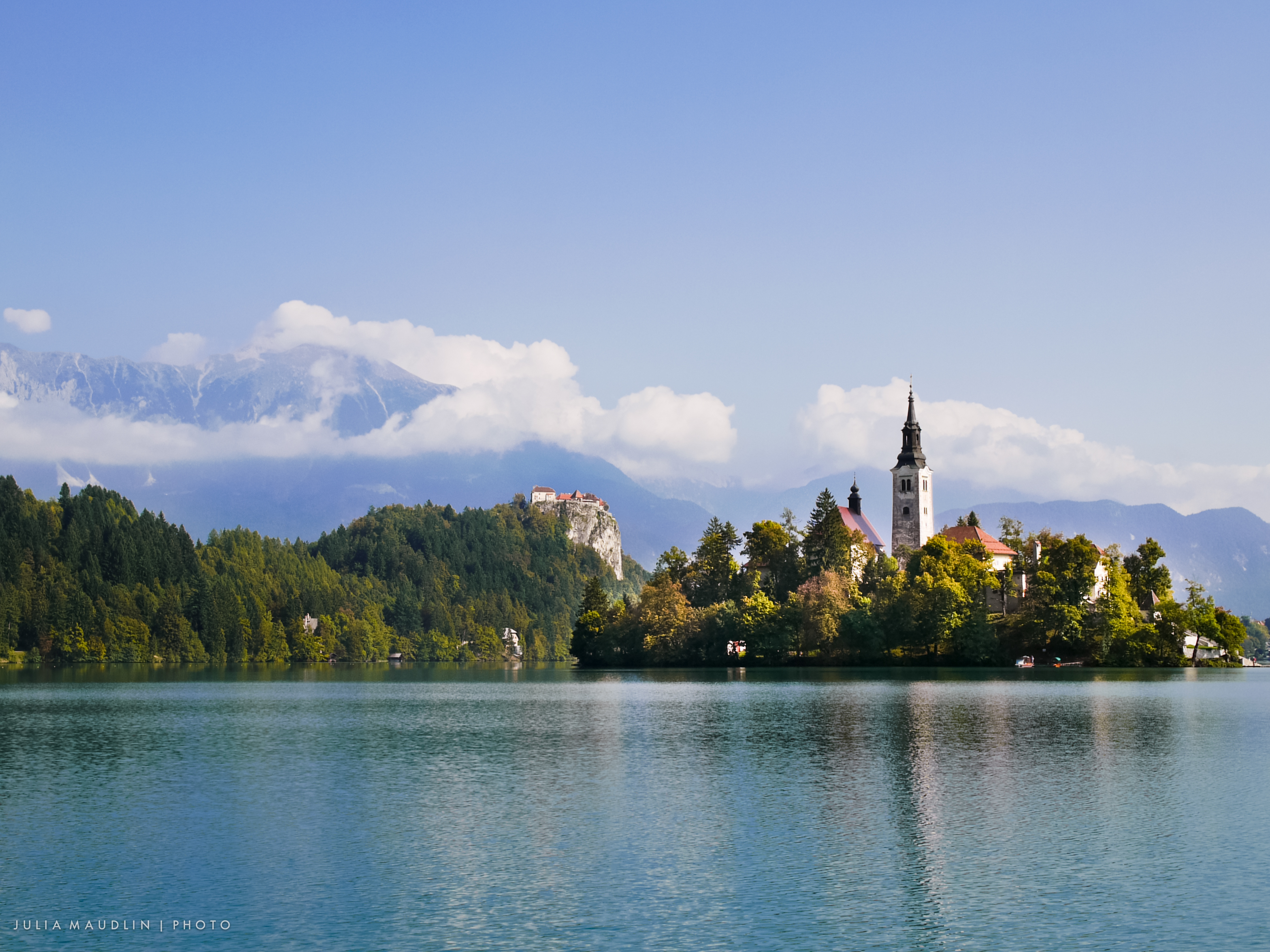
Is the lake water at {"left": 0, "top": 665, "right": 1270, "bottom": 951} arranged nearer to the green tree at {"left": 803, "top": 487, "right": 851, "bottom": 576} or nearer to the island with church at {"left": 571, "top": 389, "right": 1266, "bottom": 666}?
the island with church at {"left": 571, "top": 389, "right": 1266, "bottom": 666}

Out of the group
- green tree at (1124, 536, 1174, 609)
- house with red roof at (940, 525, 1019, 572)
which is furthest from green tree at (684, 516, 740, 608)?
green tree at (1124, 536, 1174, 609)

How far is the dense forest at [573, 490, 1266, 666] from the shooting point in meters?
139

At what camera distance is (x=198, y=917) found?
958 inches

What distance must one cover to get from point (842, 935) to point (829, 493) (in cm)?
13644

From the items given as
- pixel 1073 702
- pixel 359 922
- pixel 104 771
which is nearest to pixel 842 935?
pixel 359 922

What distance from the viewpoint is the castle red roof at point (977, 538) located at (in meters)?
173

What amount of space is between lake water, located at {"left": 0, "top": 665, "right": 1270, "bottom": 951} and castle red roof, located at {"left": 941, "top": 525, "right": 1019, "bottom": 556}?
108 m

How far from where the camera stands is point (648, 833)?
107 feet

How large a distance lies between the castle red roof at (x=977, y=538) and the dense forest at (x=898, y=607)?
501cm

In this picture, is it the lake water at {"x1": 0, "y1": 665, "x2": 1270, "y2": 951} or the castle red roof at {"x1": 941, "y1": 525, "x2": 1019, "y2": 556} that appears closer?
the lake water at {"x1": 0, "y1": 665, "x2": 1270, "y2": 951}

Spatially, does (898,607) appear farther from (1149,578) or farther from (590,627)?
(590,627)

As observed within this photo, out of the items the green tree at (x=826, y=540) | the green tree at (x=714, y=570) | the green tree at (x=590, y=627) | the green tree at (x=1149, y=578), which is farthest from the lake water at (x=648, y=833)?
the green tree at (x=590, y=627)

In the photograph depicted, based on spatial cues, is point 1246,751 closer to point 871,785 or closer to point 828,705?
point 871,785

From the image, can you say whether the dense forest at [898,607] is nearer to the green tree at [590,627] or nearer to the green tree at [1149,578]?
the green tree at [1149,578]
